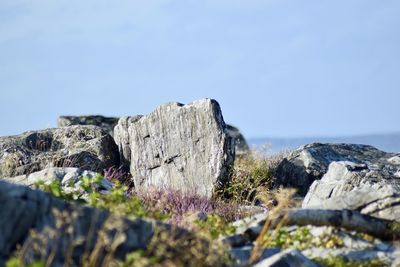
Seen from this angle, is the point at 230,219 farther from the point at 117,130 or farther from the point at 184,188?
the point at 117,130

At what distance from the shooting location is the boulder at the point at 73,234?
9.00m

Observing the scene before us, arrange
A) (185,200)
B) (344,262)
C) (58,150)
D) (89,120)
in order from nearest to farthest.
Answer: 1. (344,262)
2. (185,200)
3. (58,150)
4. (89,120)

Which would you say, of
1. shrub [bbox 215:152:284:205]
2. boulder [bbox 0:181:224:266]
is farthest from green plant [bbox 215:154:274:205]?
boulder [bbox 0:181:224:266]

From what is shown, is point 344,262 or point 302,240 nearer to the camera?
point 344,262

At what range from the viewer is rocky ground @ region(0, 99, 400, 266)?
930cm

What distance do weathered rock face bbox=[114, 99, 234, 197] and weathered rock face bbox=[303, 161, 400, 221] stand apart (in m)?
Answer: 2.94

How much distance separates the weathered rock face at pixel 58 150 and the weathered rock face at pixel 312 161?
15.2 feet

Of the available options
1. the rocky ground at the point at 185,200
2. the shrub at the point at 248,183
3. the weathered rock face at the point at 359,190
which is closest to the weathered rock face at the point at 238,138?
the rocky ground at the point at 185,200

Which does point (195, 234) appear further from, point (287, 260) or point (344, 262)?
point (344, 262)

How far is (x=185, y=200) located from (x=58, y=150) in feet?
20.8

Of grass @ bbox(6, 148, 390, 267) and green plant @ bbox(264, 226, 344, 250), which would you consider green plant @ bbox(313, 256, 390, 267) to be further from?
green plant @ bbox(264, 226, 344, 250)

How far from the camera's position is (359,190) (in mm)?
13820

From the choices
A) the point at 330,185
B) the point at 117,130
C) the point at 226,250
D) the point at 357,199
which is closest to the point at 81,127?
the point at 117,130

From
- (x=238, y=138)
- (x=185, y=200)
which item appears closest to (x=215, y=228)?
→ (x=185, y=200)
